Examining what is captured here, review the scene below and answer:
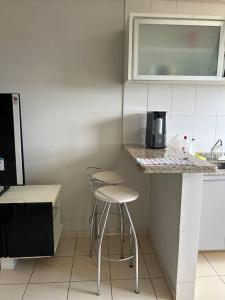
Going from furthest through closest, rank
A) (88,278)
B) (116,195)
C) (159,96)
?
(159,96) → (88,278) → (116,195)

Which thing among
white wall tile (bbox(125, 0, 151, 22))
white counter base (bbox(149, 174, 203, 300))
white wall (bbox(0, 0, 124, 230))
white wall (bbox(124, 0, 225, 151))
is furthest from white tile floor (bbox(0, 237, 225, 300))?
white wall tile (bbox(125, 0, 151, 22))

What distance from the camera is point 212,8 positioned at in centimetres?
237

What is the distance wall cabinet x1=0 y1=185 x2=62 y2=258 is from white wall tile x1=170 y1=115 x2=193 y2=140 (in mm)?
1326

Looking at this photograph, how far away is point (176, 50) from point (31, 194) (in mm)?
1726

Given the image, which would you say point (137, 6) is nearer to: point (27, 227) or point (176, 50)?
point (176, 50)

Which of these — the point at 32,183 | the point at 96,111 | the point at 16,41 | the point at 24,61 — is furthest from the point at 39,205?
the point at 16,41

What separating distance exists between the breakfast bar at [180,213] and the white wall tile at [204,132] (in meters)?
0.67

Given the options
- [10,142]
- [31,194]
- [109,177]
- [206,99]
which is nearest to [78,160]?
[109,177]

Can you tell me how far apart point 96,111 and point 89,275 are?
1.44m

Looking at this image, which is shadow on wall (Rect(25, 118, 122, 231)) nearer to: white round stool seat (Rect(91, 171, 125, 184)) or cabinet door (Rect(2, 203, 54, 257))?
white round stool seat (Rect(91, 171, 125, 184))

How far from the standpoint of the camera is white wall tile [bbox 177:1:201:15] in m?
2.35

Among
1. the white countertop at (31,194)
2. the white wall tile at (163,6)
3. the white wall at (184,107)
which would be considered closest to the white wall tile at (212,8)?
the white wall at (184,107)

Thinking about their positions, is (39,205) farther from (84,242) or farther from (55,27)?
(55,27)

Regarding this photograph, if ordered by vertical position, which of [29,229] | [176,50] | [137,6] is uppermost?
[137,6]
